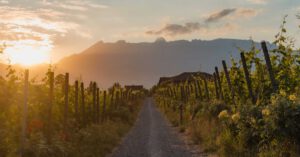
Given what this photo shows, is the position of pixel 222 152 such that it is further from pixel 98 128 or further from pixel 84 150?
pixel 98 128

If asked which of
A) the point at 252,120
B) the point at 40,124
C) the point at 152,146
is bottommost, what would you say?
the point at 152,146

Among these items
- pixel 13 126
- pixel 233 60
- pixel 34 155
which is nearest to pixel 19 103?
pixel 13 126

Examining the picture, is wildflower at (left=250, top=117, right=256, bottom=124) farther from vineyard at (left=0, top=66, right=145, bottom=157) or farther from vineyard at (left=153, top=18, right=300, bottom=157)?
vineyard at (left=0, top=66, right=145, bottom=157)

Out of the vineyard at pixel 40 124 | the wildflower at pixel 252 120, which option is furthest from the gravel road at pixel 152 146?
the wildflower at pixel 252 120

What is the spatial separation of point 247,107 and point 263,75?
453cm

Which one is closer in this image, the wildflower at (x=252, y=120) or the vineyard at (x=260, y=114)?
the vineyard at (x=260, y=114)

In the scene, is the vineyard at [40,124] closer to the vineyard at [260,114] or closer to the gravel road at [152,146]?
the gravel road at [152,146]

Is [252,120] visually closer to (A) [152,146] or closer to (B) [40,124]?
(B) [40,124]

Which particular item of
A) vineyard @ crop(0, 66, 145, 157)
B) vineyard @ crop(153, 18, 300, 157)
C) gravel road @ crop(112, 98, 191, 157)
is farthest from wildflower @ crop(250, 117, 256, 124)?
vineyard @ crop(0, 66, 145, 157)

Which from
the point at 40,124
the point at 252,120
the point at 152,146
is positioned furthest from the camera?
the point at 152,146

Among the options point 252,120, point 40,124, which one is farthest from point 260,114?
point 40,124

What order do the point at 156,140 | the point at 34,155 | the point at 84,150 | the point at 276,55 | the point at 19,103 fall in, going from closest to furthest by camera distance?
the point at 34,155 → the point at 19,103 → the point at 84,150 → the point at 276,55 → the point at 156,140

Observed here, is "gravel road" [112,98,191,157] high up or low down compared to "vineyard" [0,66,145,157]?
down

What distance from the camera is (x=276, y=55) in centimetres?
1398
